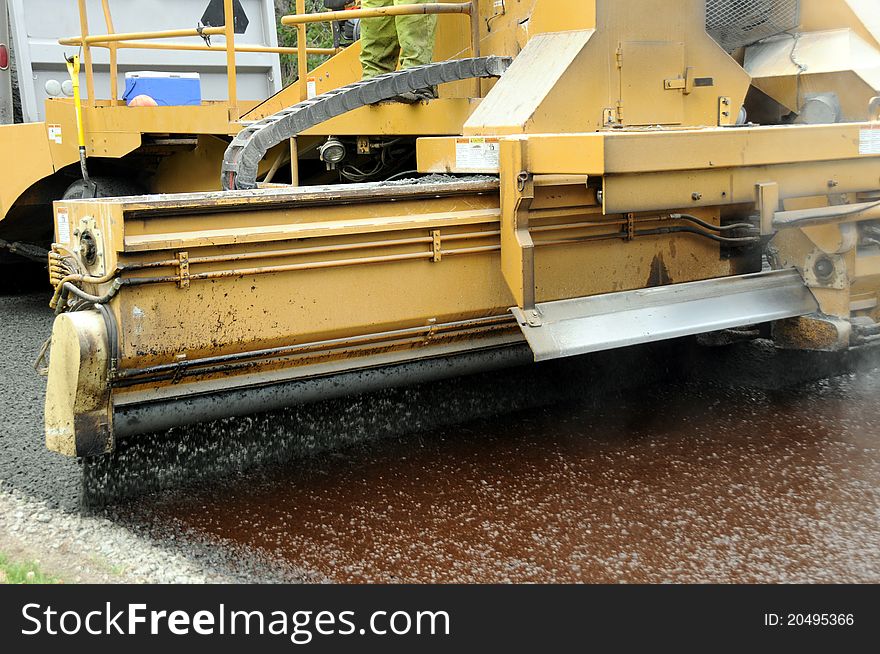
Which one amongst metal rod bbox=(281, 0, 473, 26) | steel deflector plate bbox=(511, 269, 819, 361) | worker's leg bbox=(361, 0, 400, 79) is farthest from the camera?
worker's leg bbox=(361, 0, 400, 79)

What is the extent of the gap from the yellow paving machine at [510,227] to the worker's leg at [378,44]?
1.06 ft

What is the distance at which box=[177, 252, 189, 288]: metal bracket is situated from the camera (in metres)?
2.94

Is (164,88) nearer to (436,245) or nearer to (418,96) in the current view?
(418,96)

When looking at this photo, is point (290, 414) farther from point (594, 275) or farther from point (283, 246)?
point (594, 275)

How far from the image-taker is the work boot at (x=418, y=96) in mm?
4395

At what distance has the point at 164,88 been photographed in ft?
19.1

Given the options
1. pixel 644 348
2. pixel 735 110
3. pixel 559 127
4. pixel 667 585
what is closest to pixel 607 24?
pixel 559 127

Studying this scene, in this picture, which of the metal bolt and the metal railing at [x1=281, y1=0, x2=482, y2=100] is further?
the metal railing at [x1=281, y1=0, x2=482, y2=100]

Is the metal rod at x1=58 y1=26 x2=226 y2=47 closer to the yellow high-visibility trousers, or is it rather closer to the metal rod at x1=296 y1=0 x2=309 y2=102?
the metal rod at x1=296 y1=0 x2=309 y2=102

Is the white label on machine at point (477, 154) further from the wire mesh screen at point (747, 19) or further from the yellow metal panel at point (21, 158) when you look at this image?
the yellow metal panel at point (21, 158)

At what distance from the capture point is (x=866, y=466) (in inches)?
136

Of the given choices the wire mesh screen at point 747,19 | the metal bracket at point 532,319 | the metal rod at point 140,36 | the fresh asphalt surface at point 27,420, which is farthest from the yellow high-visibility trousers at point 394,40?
the fresh asphalt surface at point 27,420

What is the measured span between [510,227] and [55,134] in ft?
9.99

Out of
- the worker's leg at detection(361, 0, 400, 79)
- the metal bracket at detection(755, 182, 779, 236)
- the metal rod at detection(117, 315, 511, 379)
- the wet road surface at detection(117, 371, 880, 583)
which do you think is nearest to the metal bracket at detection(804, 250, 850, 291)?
the metal bracket at detection(755, 182, 779, 236)
